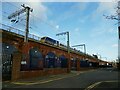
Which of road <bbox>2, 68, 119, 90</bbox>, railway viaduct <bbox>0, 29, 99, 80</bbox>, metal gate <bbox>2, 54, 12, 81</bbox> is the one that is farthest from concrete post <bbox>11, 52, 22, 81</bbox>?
road <bbox>2, 68, 119, 90</bbox>

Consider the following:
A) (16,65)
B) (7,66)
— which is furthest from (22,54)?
(7,66)

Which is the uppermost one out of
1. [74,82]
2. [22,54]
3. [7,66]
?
[22,54]

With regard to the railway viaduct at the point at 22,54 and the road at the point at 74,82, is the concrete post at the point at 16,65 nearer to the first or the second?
the railway viaduct at the point at 22,54

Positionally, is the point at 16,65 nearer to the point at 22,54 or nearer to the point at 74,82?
the point at 22,54

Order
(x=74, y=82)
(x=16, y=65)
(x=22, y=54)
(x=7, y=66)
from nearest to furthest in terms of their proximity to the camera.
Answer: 1. (x=74, y=82)
2. (x=7, y=66)
3. (x=16, y=65)
4. (x=22, y=54)

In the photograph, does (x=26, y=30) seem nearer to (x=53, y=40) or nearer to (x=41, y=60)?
(x=41, y=60)

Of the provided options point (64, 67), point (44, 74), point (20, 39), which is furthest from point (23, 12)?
point (44, 74)

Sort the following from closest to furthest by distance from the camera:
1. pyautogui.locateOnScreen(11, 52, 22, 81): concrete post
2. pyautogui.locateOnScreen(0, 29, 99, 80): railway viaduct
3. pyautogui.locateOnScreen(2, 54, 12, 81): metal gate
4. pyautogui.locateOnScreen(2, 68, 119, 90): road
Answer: pyautogui.locateOnScreen(2, 68, 119, 90): road, pyautogui.locateOnScreen(2, 54, 12, 81): metal gate, pyautogui.locateOnScreen(11, 52, 22, 81): concrete post, pyautogui.locateOnScreen(0, 29, 99, 80): railway viaduct

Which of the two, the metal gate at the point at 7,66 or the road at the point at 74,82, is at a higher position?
the metal gate at the point at 7,66

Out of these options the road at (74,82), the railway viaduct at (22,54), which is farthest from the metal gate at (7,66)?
the road at (74,82)

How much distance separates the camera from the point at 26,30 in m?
37.9

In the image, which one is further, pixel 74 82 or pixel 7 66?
pixel 7 66

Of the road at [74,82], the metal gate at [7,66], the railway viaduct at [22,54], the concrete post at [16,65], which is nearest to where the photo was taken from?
the road at [74,82]

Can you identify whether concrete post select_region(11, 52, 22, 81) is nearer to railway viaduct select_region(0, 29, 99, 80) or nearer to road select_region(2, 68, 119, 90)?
railway viaduct select_region(0, 29, 99, 80)
